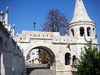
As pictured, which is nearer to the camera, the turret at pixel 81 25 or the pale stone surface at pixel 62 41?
the pale stone surface at pixel 62 41

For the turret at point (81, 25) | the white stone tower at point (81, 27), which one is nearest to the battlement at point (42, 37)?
the white stone tower at point (81, 27)

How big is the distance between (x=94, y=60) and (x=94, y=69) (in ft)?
2.44

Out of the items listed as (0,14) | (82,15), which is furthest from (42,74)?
(0,14)

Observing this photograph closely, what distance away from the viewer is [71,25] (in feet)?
67.5

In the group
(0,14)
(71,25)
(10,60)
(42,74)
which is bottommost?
(42,74)

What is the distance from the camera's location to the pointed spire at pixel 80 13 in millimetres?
20389

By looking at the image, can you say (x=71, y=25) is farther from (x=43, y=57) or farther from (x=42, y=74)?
(x=43, y=57)

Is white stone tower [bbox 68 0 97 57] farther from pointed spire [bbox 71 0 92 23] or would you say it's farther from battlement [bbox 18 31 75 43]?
battlement [bbox 18 31 75 43]

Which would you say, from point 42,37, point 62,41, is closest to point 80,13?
point 62,41

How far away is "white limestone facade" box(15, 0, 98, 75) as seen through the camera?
1769 centimetres

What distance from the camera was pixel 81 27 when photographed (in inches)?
802

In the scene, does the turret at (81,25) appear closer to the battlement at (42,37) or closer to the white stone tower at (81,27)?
the white stone tower at (81,27)

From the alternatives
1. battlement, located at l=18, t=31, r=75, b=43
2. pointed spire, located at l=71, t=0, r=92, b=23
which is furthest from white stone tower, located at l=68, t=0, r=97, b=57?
battlement, located at l=18, t=31, r=75, b=43

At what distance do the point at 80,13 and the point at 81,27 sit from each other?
2067 mm
